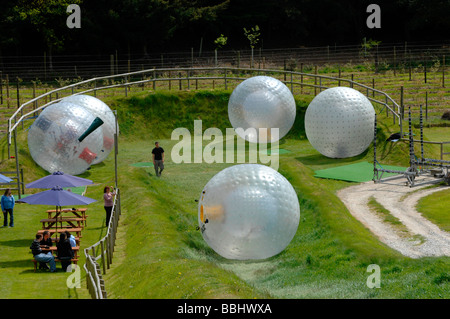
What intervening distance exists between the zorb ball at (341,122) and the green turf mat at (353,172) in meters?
0.98

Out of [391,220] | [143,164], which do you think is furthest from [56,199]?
[143,164]

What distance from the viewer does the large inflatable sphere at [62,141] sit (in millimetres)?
28234

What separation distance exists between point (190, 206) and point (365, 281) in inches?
404

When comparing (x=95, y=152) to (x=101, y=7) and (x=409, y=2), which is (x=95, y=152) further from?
(x=409, y=2)

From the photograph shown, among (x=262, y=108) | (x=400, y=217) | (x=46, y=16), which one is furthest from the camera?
(x=46, y=16)

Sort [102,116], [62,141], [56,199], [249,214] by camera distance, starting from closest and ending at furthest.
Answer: [249,214] < [56,199] < [62,141] < [102,116]

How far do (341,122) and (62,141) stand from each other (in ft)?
37.9

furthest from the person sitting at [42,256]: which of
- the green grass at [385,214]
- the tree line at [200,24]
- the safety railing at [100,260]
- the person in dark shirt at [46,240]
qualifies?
the tree line at [200,24]

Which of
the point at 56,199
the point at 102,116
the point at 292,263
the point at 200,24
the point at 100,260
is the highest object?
the point at 200,24

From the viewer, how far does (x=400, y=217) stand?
22.4 m

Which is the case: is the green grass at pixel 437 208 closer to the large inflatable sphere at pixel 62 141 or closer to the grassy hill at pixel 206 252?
the grassy hill at pixel 206 252

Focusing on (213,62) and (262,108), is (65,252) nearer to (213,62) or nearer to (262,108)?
(262,108)
